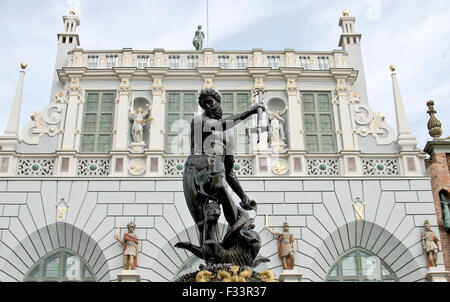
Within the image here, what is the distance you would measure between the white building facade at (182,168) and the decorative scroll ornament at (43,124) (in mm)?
53

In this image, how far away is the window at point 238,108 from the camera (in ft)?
73.8

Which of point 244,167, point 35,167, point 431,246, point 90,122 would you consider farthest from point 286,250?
Result: point 35,167

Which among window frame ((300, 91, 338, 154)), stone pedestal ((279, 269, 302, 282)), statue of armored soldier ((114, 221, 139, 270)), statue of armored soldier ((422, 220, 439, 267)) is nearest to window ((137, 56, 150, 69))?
window frame ((300, 91, 338, 154))

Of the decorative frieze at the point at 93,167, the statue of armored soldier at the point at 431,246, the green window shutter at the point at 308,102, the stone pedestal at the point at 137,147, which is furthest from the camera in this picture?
the green window shutter at the point at 308,102

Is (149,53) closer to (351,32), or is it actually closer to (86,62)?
(86,62)

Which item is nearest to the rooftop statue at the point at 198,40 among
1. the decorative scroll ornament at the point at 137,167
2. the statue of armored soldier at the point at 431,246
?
the decorative scroll ornament at the point at 137,167

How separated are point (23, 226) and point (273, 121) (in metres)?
10.2

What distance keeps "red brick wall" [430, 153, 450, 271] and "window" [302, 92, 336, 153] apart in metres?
3.94

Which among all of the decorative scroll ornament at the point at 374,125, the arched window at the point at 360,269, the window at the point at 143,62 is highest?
the window at the point at 143,62

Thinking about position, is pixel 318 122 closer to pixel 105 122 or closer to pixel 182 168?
pixel 182 168

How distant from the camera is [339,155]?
21828mm

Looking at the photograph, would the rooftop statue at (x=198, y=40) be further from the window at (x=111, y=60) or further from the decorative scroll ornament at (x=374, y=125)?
the decorative scroll ornament at (x=374, y=125)

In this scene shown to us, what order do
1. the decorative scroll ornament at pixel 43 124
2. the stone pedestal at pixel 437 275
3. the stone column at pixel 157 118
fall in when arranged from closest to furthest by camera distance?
the stone pedestal at pixel 437 275
the stone column at pixel 157 118
the decorative scroll ornament at pixel 43 124

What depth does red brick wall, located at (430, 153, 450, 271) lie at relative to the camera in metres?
20.4
